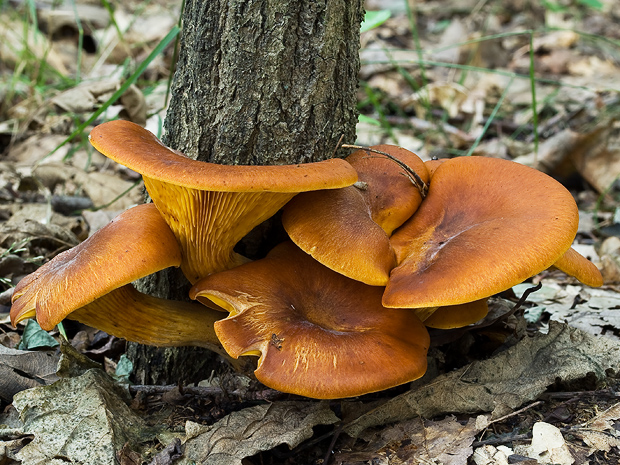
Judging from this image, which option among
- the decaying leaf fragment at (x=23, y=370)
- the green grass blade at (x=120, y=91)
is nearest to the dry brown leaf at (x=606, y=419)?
the decaying leaf fragment at (x=23, y=370)

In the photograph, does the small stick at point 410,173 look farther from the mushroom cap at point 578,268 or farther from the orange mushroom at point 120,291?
the orange mushroom at point 120,291

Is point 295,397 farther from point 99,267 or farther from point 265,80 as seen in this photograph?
point 265,80

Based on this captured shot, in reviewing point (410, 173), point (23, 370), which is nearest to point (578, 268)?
point (410, 173)

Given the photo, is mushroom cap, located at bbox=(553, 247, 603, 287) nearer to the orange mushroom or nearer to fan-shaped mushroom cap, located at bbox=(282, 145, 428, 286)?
fan-shaped mushroom cap, located at bbox=(282, 145, 428, 286)

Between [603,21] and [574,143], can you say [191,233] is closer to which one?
[574,143]

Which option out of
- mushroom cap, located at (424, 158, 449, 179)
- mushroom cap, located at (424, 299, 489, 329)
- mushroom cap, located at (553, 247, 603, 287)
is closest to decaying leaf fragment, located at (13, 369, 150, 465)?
mushroom cap, located at (424, 299, 489, 329)

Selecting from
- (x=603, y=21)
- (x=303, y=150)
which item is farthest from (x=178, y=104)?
(x=603, y=21)
